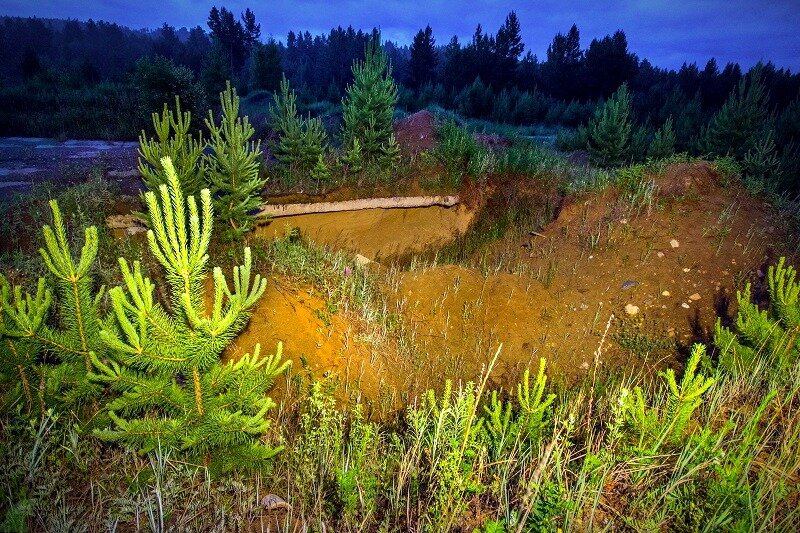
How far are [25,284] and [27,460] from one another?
2459mm

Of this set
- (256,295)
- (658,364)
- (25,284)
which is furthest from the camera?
(658,364)

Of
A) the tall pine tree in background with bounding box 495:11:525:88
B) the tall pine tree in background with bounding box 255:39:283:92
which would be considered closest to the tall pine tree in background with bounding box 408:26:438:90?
the tall pine tree in background with bounding box 495:11:525:88

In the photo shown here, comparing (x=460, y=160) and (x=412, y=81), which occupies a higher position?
(x=412, y=81)

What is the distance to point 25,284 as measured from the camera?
387cm

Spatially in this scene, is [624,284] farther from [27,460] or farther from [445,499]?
[27,460]

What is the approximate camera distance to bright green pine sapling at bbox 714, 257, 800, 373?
334 cm

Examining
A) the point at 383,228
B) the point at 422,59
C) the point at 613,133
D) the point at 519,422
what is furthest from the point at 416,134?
the point at 422,59

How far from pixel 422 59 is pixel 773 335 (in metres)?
41.0

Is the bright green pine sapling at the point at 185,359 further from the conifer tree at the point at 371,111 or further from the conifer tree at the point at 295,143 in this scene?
the conifer tree at the point at 371,111

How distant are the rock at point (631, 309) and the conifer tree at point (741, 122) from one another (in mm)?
9888

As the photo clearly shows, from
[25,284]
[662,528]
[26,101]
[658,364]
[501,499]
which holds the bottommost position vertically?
[658,364]

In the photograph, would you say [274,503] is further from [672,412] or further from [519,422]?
[672,412]

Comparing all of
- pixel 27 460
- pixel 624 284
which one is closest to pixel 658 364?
pixel 624 284

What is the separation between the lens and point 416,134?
1230 cm
